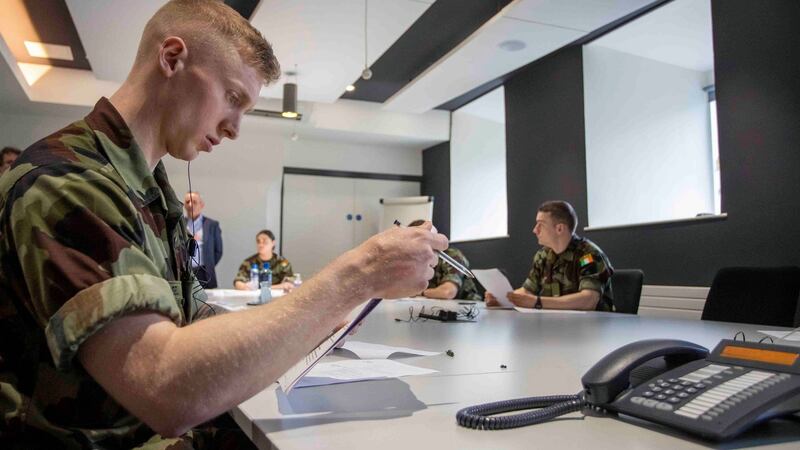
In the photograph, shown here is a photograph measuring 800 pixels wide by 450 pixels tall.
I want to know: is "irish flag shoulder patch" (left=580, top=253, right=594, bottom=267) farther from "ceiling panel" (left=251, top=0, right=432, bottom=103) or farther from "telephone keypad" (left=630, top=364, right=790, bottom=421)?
"telephone keypad" (left=630, top=364, right=790, bottom=421)

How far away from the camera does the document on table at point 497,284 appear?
2.88 meters

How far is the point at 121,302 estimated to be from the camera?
603mm

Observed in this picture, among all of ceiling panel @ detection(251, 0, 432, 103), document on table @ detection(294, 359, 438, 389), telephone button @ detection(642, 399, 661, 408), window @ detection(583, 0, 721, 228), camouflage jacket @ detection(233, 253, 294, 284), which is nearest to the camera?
telephone button @ detection(642, 399, 661, 408)

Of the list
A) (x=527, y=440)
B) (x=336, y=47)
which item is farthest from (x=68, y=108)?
(x=527, y=440)

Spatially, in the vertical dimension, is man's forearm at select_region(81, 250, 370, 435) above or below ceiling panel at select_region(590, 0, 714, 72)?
below

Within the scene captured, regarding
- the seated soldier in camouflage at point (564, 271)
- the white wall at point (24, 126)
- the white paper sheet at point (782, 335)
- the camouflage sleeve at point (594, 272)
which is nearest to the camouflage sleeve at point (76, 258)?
the white paper sheet at point (782, 335)

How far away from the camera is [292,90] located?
5141mm

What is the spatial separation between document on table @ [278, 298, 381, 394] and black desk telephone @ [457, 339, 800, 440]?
0.66 feet

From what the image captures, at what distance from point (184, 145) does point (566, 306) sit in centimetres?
237

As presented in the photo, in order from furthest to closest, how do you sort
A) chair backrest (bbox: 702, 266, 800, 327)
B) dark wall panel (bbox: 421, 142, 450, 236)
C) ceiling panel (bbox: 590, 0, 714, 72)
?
dark wall panel (bbox: 421, 142, 450, 236), ceiling panel (bbox: 590, 0, 714, 72), chair backrest (bbox: 702, 266, 800, 327)

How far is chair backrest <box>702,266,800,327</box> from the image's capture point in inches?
88.1

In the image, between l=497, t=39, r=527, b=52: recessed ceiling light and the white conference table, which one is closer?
the white conference table

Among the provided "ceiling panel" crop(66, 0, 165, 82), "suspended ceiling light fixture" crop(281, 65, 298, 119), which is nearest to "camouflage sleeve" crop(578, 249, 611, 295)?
"suspended ceiling light fixture" crop(281, 65, 298, 119)

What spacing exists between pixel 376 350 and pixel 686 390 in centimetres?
77
